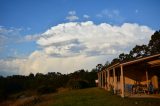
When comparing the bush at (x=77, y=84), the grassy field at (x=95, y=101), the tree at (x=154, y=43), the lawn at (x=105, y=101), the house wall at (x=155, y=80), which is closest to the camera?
the lawn at (x=105, y=101)

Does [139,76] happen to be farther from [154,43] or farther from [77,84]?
[154,43]

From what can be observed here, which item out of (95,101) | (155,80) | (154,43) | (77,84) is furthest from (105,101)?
(154,43)

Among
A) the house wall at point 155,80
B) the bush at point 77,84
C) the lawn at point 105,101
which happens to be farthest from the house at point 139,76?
the bush at point 77,84

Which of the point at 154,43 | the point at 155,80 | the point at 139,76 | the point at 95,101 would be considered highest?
the point at 154,43

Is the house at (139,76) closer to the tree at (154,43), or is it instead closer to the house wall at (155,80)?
the house wall at (155,80)

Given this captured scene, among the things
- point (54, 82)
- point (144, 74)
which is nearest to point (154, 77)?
point (144, 74)

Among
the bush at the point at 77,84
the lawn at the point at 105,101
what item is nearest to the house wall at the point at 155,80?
the lawn at the point at 105,101

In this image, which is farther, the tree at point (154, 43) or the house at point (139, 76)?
the tree at point (154, 43)

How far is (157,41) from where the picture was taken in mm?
51969

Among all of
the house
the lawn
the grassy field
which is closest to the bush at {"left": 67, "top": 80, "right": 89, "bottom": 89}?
the house

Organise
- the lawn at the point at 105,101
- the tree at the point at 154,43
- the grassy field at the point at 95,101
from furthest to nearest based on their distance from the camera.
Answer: the tree at the point at 154,43, the grassy field at the point at 95,101, the lawn at the point at 105,101

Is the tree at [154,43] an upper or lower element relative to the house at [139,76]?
upper

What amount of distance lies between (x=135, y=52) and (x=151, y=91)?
3905 centimetres

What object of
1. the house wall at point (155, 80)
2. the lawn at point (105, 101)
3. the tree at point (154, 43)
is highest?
the tree at point (154, 43)
